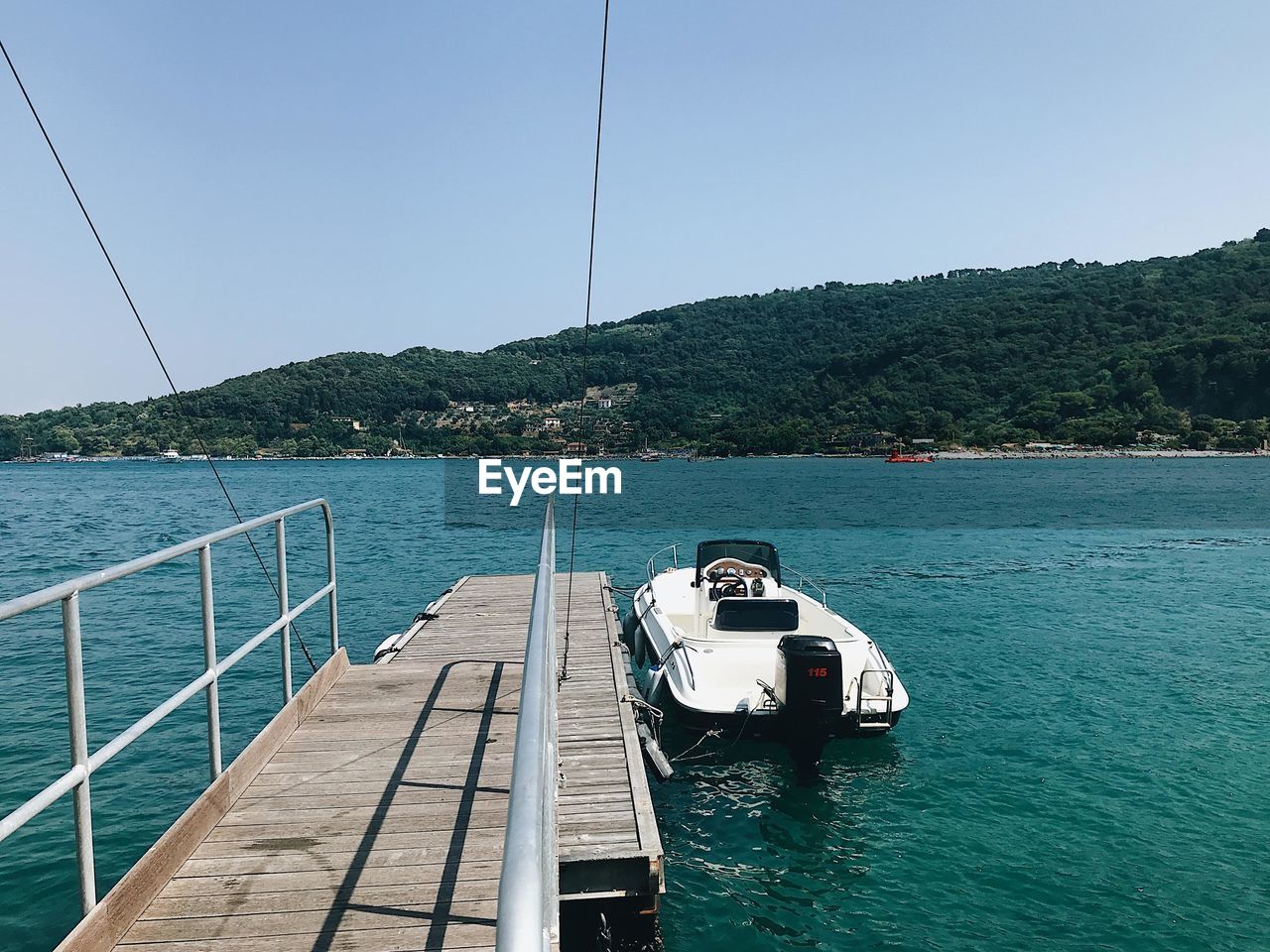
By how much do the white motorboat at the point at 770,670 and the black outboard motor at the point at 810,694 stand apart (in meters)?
0.01

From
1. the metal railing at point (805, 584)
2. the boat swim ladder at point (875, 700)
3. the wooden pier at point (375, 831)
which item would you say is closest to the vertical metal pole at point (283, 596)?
the wooden pier at point (375, 831)

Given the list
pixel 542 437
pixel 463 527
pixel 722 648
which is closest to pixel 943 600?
pixel 722 648

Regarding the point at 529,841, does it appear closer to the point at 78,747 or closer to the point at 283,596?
the point at 78,747

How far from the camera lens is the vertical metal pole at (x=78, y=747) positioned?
2920 mm

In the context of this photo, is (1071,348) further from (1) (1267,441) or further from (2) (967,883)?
(2) (967,883)

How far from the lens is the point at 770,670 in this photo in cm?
1052

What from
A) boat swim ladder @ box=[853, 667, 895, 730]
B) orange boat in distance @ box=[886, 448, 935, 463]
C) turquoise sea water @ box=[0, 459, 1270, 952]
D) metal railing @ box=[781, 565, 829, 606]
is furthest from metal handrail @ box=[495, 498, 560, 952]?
orange boat in distance @ box=[886, 448, 935, 463]

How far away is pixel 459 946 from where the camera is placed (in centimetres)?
304

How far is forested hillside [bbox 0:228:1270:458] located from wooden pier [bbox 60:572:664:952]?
9812cm

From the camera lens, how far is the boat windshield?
1498 centimetres

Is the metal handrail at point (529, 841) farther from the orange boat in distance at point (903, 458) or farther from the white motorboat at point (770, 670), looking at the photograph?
the orange boat in distance at point (903, 458)

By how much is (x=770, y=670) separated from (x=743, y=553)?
16.5ft

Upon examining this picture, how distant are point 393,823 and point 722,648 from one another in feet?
23.5

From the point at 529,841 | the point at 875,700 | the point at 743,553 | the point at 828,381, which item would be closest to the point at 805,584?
the point at 743,553
